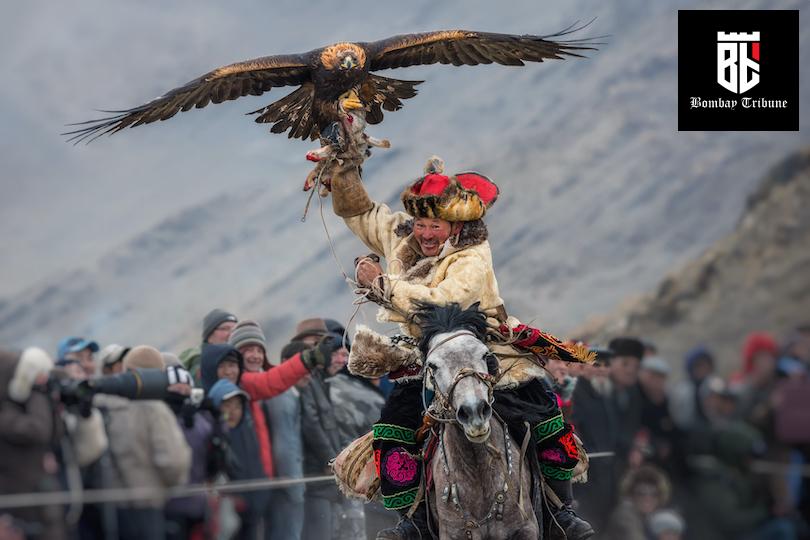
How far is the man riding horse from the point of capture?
23.7ft

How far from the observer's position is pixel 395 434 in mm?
7320

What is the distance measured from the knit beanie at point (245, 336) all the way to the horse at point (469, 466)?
3.07 m

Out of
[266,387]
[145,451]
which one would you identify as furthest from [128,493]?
[266,387]

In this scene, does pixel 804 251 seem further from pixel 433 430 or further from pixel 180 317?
pixel 433 430

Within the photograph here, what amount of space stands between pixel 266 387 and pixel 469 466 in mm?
2994

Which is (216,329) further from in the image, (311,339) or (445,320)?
(445,320)

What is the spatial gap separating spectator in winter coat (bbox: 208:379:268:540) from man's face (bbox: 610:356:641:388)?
4127mm

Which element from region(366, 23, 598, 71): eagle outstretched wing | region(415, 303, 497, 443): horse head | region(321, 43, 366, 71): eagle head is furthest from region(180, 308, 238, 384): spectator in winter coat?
region(415, 303, 497, 443): horse head

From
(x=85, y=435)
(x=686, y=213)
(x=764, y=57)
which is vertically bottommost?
(x=85, y=435)

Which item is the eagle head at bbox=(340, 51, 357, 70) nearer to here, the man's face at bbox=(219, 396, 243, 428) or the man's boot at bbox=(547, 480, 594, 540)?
the man's face at bbox=(219, 396, 243, 428)

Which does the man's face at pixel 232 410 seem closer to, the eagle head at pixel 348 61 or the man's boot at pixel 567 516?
the eagle head at pixel 348 61

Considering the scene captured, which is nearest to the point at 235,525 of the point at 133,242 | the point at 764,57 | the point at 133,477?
the point at 133,477

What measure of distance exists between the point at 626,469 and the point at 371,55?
551cm

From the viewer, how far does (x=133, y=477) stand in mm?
8258
